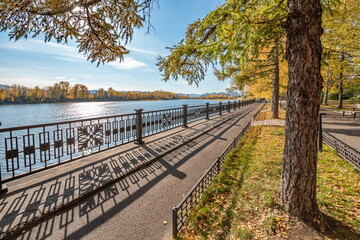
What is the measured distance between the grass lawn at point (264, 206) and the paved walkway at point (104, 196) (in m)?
0.67

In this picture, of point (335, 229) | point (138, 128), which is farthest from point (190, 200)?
point (138, 128)

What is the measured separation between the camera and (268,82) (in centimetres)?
1756

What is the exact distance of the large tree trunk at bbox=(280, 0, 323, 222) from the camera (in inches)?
104

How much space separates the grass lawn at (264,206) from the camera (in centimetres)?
262

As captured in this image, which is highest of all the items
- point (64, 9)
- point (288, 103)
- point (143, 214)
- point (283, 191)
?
point (64, 9)

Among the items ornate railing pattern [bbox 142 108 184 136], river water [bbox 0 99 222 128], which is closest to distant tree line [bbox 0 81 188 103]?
river water [bbox 0 99 222 128]

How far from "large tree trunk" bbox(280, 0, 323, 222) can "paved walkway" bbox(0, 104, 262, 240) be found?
7.20 feet

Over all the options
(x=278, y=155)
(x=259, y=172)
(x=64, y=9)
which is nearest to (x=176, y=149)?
(x=259, y=172)

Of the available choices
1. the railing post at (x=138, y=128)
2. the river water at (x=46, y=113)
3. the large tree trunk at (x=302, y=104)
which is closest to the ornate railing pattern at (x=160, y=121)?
the railing post at (x=138, y=128)

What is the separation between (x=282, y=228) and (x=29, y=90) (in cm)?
11390

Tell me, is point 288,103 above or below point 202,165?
above

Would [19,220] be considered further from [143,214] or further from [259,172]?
[259,172]

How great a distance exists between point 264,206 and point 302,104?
6.65 feet

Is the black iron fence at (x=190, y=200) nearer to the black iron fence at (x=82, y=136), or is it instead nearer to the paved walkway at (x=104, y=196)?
the paved walkway at (x=104, y=196)
